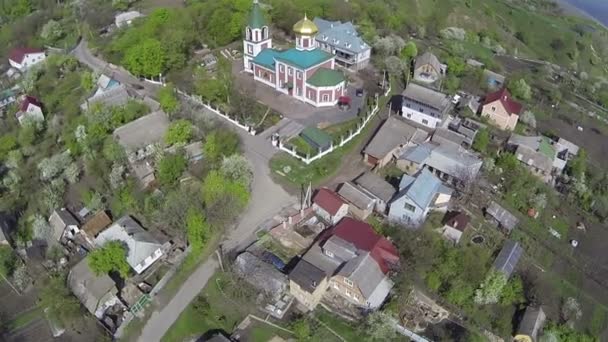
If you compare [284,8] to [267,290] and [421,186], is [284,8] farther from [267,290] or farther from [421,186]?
[267,290]

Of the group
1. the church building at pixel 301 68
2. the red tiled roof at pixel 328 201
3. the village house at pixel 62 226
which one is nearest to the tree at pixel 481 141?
the church building at pixel 301 68

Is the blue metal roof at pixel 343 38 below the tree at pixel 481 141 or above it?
above

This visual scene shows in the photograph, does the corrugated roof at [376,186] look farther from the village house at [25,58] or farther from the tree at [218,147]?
the village house at [25,58]

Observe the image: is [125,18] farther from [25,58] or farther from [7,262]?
[7,262]

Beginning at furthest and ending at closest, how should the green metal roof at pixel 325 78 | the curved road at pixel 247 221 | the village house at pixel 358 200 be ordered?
the green metal roof at pixel 325 78 < the village house at pixel 358 200 < the curved road at pixel 247 221

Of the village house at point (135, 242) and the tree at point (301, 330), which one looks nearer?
the tree at point (301, 330)

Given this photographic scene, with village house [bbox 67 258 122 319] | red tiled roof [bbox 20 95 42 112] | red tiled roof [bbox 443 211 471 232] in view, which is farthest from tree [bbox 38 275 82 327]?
red tiled roof [bbox 443 211 471 232]

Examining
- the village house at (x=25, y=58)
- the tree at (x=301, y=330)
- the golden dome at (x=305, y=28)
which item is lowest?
the village house at (x=25, y=58)

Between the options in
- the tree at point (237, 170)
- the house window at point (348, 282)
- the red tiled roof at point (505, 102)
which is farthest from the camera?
the red tiled roof at point (505, 102)
